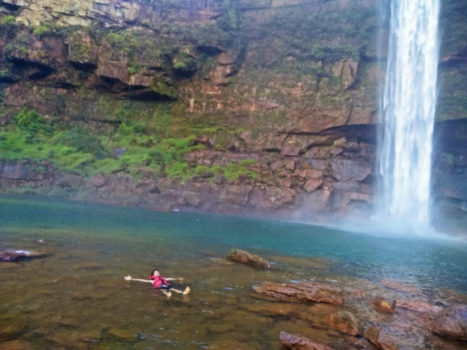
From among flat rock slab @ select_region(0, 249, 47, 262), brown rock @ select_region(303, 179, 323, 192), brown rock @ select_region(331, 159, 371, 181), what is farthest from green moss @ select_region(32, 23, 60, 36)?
flat rock slab @ select_region(0, 249, 47, 262)

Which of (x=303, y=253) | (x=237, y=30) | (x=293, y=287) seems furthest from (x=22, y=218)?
(x=237, y=30)

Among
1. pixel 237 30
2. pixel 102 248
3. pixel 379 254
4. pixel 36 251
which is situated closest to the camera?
pixel 36 251

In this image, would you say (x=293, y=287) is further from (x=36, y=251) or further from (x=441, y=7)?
(x=441, y=7)

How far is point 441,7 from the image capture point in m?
32.9

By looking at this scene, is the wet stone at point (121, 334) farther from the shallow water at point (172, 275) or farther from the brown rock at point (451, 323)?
the brown rock at point (451, 323)

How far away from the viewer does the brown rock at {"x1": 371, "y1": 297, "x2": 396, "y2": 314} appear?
8797mm

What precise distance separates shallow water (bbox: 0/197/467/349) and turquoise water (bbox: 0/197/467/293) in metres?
0.06

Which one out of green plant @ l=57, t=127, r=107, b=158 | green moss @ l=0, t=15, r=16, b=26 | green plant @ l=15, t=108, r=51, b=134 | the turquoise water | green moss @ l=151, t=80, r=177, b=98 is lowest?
the turquoise water

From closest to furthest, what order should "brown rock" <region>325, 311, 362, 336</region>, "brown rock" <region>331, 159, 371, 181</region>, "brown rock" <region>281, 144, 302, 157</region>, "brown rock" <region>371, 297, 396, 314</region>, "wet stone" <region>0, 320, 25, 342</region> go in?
"wet stone" <region>0, 320, 25, 342</region>
"brown rock" <region>325, 311, 362, 336</region>
"brown rock" <region>371, 297, 396, 314</region>
"brown rock" <region>331, 159, 371, 181</region>
"brown rock" <region>281, 144, 302, 157</region>

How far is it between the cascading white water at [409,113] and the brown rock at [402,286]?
2247 cm

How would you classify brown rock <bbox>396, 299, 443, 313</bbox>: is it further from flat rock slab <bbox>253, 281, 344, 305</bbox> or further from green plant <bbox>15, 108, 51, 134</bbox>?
green plant <bbox>15, 108, 51, 134</bbox>

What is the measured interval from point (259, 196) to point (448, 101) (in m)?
17.7

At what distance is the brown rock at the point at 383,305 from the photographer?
8.80 metres

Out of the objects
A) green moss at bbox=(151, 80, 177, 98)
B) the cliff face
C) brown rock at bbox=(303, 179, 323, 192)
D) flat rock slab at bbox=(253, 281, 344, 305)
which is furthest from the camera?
green moss at bbox=(151, 80, 177, 98)
